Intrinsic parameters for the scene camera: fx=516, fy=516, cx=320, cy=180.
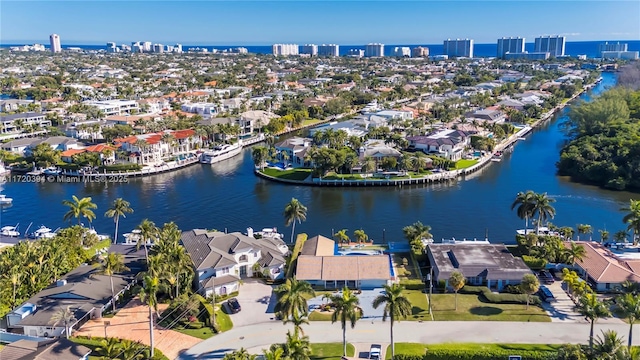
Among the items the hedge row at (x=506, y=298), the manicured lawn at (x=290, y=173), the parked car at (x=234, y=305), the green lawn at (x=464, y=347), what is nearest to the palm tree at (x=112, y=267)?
the parked car at (x=234, y=305)

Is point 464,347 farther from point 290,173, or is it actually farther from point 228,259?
point 290,173

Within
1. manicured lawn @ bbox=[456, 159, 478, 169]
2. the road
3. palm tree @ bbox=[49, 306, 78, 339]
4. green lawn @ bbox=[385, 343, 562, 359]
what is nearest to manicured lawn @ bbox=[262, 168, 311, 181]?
manicured lawn @ bbox=[456, 159, 478, 169]

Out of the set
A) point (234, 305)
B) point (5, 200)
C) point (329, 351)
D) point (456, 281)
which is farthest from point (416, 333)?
point (5, 200)

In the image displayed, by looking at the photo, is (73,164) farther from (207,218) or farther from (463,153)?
(463,153)

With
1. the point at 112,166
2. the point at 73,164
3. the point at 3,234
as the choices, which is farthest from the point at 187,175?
the point at 3,234

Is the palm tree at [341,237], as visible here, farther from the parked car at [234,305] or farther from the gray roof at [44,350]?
the gray roof at [44,350]

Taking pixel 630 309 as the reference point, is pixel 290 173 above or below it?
below

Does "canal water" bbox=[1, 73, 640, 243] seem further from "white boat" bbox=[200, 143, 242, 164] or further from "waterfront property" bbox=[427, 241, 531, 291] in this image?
"waterfront property" bbox=[427, 241, 531, 291]
